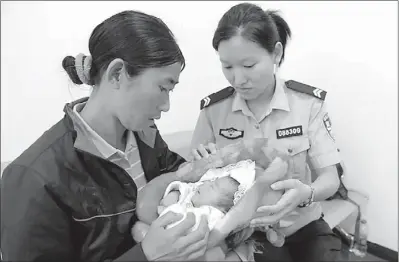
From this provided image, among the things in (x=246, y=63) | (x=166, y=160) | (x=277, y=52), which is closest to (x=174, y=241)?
(x=166, y=160)

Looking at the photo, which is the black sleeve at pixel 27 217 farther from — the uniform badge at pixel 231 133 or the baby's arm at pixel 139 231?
the uniform badge at pixel 231 133

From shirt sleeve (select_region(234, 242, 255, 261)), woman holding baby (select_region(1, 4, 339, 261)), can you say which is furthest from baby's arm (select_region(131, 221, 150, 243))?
shirt sleeve (select_region(234, 242, 255, 261))

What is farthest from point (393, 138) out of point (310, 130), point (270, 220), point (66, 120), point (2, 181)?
point (2, 181)

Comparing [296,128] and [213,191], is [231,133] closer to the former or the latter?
[296,128]

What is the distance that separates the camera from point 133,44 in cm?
92

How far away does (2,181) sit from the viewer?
0.90 m

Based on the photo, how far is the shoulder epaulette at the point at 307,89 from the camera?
136 cm

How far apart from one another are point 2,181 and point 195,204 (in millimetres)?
458

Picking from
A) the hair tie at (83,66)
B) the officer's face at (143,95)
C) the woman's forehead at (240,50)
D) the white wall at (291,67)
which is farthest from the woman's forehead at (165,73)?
the white wall at (291,67)

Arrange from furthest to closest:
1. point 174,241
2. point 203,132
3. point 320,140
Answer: point 203,132 → point 320,140 → point 174,241

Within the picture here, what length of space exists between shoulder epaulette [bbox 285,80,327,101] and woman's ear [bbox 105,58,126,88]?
2.18ft

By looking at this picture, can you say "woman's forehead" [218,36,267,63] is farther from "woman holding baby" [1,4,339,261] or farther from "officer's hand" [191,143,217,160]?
"officer's hand" [191,143,217,160]

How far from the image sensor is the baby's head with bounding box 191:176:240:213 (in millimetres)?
1038

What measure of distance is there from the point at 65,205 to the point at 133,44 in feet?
1.32
